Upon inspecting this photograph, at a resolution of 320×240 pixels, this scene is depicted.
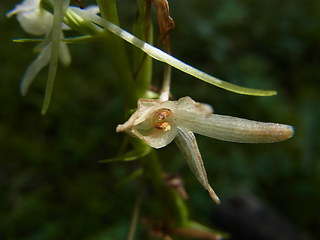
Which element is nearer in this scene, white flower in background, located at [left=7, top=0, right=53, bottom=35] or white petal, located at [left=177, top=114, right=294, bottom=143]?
white petal, located at [left=177, top=114, right=294, bottom=143]

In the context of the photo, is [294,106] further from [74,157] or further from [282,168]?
[74,157]

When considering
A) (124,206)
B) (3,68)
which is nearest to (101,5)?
(124,206)

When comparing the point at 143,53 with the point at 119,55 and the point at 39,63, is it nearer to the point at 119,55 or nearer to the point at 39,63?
the point at 119,55

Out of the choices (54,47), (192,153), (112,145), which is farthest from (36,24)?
(112,145)

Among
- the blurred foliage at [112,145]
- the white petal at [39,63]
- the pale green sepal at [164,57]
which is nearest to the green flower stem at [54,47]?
the pale green sepal at [164,57]

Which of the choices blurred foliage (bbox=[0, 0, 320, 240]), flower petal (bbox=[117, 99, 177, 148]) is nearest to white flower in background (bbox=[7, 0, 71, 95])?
flower petal (bbox=[117, 99, 177, 148])

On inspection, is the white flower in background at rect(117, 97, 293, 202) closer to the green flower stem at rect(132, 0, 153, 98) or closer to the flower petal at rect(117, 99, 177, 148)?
the flower petal at rect(117, 99, 177, 148)
